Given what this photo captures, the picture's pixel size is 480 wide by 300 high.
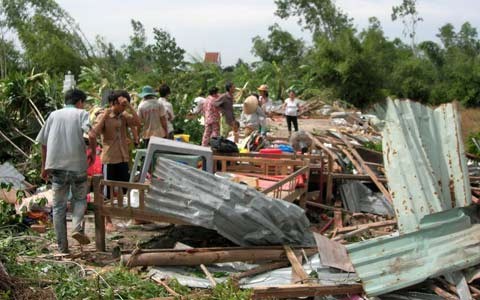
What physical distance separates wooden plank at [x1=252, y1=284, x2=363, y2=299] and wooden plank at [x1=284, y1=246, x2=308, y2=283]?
0.82 feet

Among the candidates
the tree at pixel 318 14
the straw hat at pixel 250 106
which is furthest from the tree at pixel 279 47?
the straw hat at pixel 250 106

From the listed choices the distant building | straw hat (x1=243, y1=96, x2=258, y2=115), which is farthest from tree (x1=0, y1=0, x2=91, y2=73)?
straw hat (x1=243, y1=96, x2=258, y2=115)

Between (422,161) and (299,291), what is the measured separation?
1.95 m

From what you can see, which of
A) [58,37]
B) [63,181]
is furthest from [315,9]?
[63,181]

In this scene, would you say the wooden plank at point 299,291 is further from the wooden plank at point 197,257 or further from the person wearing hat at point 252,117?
→ the person wearing hat at point 252,117

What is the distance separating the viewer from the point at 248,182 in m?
8.02

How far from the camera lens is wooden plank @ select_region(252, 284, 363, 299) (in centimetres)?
520

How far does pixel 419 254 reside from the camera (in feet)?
18.2

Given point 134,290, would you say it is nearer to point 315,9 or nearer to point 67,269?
point 67,269

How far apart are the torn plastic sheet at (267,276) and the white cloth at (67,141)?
1.50 meters

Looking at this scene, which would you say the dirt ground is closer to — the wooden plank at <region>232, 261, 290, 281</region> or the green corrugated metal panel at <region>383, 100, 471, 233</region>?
the wooden plank at <region>232, 261, 290, 281</region>

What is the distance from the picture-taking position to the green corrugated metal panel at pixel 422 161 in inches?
239

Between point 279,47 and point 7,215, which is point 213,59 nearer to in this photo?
point 279,47

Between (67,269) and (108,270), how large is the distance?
421 millimetres
